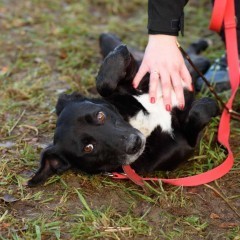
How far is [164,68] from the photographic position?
3.24 m

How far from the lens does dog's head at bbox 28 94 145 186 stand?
10.3 ft

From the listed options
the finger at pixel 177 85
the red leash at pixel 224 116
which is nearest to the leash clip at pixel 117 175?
the red leash at pixel 224 116

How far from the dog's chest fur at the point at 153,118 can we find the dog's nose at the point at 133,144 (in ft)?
0.97

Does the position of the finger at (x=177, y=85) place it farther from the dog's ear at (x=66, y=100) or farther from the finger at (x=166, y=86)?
the dog's ear at (x=66, y=100)

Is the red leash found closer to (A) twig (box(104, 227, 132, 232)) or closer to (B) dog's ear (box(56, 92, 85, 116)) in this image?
(A) twig (box(104, 227, 132, 232))

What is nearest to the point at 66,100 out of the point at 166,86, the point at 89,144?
the point at 89,144

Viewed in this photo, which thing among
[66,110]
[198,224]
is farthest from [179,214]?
[66,110]

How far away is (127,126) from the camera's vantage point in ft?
10.8

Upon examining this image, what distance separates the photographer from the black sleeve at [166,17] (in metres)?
3.33

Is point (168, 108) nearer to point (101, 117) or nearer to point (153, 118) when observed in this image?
point (153, 118)

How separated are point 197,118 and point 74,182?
93cm

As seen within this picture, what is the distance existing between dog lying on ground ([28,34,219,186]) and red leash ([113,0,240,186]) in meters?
0.15

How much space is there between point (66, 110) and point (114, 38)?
5.35ft

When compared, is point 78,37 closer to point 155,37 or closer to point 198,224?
point 155,37
